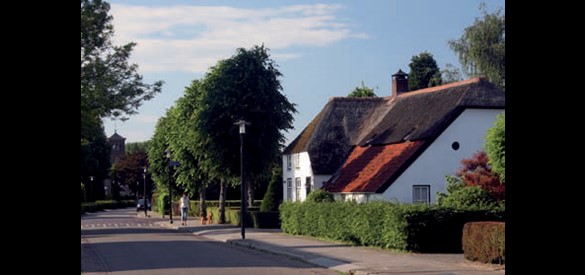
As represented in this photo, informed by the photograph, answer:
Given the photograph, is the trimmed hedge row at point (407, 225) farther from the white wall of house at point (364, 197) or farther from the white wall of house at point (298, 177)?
the white wall of house at point (298, 177)

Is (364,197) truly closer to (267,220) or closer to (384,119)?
(267,220)

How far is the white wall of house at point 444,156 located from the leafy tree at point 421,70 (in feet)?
169

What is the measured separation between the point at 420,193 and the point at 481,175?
594cm

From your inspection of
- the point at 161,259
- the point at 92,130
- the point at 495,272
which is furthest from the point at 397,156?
the point at 495,272

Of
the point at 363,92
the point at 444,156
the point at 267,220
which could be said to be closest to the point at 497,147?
the point at 444,156

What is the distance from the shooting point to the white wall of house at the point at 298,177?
5072 centimetres

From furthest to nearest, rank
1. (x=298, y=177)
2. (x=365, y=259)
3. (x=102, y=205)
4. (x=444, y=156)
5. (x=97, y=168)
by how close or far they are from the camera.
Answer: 1. (x=97, y=168)
2. (x=102, y=205)
3. (x=298, y=177)
4. (x=444, y=156)
5. (x=365, y=259)

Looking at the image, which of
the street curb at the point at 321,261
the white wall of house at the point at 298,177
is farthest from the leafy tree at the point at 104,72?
the white wall of house at the point at 298,177

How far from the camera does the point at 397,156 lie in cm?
4125

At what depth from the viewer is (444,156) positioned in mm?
40062

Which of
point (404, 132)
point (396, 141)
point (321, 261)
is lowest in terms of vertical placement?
point (321, 261)

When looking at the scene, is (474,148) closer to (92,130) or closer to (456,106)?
(456,106)
